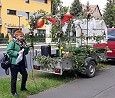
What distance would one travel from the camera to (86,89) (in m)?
8.98

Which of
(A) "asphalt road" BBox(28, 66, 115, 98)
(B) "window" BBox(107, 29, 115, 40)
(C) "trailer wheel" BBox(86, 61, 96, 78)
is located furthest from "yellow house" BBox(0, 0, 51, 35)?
(A) "asphalt road" BBox(28, 66, 115, 98)

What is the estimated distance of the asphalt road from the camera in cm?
819

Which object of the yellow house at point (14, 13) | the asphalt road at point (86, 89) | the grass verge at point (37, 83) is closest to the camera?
the asphalt road at point (86, 89)

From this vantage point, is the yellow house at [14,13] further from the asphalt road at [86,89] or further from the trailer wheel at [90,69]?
the asphalt road at [86,89]

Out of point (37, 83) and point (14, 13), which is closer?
point (37, 83)

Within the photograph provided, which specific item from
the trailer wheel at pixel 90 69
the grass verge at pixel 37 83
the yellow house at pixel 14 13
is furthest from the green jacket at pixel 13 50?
the yellow house at pixel 14 13

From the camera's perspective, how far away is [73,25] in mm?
11789

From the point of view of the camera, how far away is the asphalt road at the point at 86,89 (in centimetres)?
819

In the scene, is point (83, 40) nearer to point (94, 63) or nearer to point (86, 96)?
point (94, 63)

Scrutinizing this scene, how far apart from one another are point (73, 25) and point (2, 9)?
37.1 meters

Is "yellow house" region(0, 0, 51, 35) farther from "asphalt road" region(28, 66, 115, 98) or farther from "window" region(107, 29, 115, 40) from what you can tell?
"asphalt road" region(28, 66, 115, 98)

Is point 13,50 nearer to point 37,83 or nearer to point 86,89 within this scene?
point 37,83

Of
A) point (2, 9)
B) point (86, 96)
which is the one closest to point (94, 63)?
point (86, 96)

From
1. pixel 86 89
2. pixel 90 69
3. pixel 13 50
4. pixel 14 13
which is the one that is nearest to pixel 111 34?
pixel 90 69
